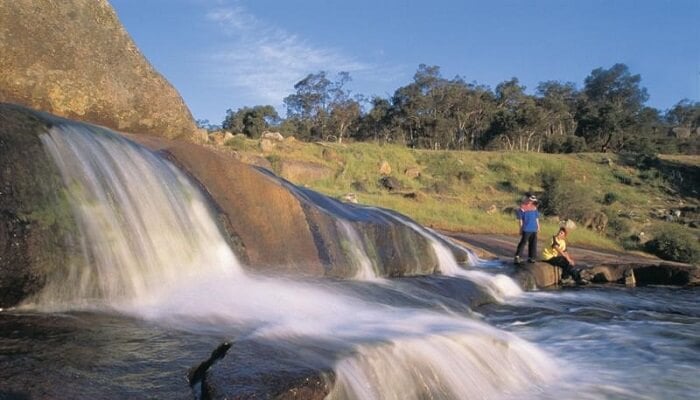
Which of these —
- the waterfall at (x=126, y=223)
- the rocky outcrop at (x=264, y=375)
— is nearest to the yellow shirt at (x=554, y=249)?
the waterfall at (x=126, y=223)

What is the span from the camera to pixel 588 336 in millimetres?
7070

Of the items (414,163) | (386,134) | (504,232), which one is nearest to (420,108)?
(386,134)

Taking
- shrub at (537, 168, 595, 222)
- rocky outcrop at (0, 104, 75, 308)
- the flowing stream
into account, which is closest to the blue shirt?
the flowing stream

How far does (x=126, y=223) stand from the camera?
18.0ft

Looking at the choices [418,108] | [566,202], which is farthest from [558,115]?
[566,202]

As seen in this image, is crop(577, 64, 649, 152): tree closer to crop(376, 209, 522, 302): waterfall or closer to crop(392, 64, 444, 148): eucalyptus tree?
crop(392, 64, 444, 148): eucalyptus tree

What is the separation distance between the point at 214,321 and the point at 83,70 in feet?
18.8

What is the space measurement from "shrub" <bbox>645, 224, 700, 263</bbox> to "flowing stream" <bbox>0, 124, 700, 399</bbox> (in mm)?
14495

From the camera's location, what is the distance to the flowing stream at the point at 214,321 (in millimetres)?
3562

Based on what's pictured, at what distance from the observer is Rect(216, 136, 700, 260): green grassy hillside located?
2345cm

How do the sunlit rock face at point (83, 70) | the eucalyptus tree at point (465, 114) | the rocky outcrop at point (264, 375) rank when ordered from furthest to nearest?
the eucalyptus tree at point (465, 114), the sunlit rock face at point (83, 70), the rocky outcrop at point (264, 375)

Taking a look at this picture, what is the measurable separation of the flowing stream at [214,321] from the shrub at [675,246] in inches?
571

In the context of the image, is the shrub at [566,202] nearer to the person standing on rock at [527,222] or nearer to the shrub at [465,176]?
the shrub at [465,176]

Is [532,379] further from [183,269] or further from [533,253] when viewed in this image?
[533,253]
